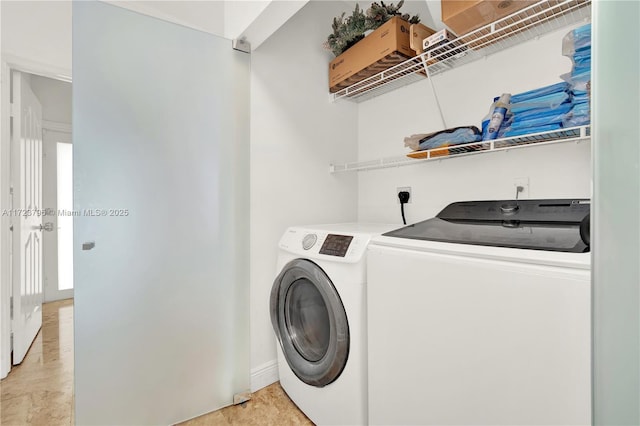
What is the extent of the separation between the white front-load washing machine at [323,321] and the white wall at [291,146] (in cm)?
17

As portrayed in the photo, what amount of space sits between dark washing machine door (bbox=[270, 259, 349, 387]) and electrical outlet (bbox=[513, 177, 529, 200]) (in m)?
1.02

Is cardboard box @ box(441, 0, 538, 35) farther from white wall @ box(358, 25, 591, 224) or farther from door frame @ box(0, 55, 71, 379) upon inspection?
door frame @ box(0, 55, 71, 379)

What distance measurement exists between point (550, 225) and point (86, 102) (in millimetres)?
1883

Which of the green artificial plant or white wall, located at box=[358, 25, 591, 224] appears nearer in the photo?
white wall, located at box=[358, 25, 591, 224]

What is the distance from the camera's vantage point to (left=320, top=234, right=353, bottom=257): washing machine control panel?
4.50 feet

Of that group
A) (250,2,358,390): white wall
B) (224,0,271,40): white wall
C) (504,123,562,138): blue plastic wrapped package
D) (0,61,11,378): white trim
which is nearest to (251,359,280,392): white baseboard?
(250,2,358,390): white wall

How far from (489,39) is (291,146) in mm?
1186

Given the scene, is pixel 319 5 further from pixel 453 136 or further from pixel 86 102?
pixel 86 102

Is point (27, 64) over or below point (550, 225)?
over

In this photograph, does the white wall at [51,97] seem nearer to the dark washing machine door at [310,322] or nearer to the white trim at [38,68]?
the white trim at [38,68]

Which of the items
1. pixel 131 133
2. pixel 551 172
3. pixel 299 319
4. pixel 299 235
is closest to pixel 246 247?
pixel 299 235

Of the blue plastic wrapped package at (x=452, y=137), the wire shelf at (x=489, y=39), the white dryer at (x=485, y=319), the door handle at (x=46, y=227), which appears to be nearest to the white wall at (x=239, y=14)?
the wire shelf at (x=489, y=39)

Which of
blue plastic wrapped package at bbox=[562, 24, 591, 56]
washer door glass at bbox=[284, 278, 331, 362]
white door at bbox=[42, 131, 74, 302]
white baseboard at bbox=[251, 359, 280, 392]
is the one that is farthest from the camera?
white door at bbox=[42, 131, 74, 302]

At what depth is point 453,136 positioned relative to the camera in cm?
149
